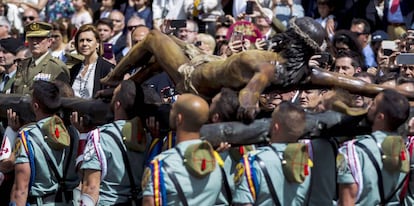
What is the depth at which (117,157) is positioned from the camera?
34.3ft

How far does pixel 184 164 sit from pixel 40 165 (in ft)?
7.33

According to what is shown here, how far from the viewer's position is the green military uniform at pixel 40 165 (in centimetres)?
1091

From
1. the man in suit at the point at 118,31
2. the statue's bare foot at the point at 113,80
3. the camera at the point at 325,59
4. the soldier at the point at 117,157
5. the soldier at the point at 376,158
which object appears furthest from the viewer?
the man in suit at the point at 118,31

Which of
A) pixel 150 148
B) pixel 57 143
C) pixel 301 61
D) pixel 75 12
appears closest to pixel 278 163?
pixel 301 61

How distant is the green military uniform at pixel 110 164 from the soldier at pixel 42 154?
492 millimetres

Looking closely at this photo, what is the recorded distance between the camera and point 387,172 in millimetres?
9641

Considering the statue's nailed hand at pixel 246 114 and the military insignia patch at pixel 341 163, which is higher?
the statue's nailed hand at pixel 246 114

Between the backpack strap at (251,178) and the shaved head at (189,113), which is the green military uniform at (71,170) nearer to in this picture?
the shaved head at (189,113)

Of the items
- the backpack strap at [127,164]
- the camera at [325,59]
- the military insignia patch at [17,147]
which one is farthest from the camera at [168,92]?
the military insignia patch at [17,147]

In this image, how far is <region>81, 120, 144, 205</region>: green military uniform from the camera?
10414 millimetres

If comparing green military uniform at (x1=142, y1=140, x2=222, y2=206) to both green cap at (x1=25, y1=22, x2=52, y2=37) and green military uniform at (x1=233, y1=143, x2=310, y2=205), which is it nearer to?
green military uniform at (x1=233, y1=143, x2=310, y2=205)

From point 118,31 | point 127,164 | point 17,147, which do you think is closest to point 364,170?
point 127,164

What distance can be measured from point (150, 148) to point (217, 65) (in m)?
0.97

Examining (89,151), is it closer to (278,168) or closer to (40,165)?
(40,165)
